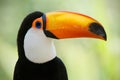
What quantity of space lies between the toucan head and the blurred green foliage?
2.08 ft

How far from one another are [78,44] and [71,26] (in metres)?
0.77

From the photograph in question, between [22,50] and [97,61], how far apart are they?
2.71ft

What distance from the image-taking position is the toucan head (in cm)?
→ 143

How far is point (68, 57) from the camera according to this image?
220 cm

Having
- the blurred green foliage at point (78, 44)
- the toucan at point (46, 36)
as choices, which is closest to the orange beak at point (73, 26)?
the toucan at point (46, 36)

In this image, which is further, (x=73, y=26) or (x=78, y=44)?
(x=78, y=44)

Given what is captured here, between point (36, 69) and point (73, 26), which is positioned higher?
point (73, 26)

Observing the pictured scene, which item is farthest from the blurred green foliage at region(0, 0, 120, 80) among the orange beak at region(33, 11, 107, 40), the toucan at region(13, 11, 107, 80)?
the orange beak at region(33, 11, 107, 40)

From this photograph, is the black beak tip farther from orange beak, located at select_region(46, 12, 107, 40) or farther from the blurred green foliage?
the blurred green foliage

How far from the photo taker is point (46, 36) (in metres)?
1.48

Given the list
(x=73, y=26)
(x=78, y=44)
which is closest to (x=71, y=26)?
(x=73, y=26)

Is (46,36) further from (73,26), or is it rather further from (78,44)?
(78,44)

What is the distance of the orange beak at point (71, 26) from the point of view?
143 centimetres

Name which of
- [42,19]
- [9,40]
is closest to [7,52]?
[9,40]
